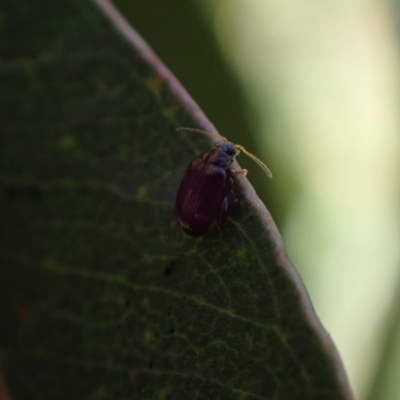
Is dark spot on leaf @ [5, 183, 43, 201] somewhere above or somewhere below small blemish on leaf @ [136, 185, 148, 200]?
above

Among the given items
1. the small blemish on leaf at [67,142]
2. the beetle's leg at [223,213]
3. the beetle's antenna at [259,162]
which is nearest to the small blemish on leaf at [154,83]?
the small blemish on leaf at [67,142]

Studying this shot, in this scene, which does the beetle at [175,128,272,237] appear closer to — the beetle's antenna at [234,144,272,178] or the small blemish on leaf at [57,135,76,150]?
the beetle's antenna at [234,144,272,178]

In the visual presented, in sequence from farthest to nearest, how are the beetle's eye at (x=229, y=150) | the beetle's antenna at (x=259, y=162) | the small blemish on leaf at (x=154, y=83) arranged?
the beetle's antenna at (x=259, y=162) < the beetle's eye at (x=229, y=150) < the small blemish on leaf at (x=154, y=83)

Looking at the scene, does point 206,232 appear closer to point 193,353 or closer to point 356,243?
point 193,353

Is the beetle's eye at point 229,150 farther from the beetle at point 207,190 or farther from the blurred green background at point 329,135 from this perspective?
the blurred green background at point 329,135

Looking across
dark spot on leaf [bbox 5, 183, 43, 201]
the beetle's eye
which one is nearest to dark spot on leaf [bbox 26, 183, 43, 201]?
dark spot on leaf [bbox 5, 183, 43, 201]
